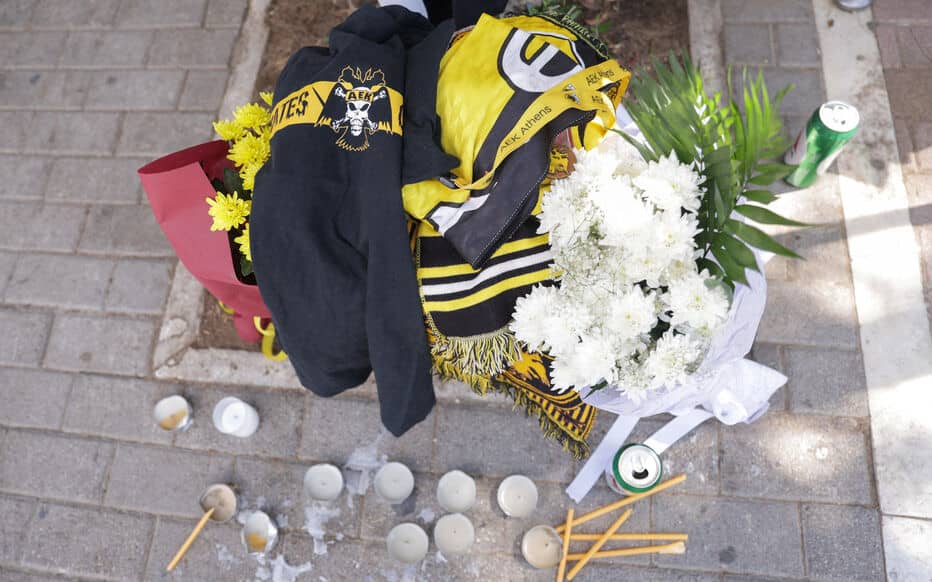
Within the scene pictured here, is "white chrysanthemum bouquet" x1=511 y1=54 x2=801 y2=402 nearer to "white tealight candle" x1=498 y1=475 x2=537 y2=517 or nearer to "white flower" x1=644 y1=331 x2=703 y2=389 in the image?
"white flower" x1=644 y1=331 x2=703 y2=389

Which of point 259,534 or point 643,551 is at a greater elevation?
point 643,551

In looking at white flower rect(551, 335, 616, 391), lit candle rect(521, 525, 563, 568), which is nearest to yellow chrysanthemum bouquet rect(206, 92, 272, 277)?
white flower rect(551, 335, 616, 391)

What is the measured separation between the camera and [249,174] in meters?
1.76

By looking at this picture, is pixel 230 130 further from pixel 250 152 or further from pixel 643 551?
pixel 643 551

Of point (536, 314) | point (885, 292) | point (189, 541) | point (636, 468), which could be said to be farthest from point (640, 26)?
point (189, 541)

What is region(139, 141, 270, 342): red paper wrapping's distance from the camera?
5.64 ft

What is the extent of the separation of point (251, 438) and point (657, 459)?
1757 mm

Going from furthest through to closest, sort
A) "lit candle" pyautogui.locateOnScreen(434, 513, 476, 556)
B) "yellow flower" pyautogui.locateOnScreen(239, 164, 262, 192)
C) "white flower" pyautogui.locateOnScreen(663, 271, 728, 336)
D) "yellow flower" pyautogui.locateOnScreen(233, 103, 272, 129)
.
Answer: "lit candle" pyautogui.locateOnScreen(434, 513, 476, 556) → "yellow flower" pyautogui.locateOnScreen(233, 103, 272, 129) → "yellow flower" pyautogui.locateOnScreen(239, 164, 262, 192) → "white flower" pyautogui.locateOnScreen(663, 271, 728, 336)

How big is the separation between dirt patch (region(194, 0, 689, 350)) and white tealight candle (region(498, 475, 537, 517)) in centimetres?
135

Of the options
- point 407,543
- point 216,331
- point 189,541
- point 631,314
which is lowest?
point 189,541

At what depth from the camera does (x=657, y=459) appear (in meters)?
2.22

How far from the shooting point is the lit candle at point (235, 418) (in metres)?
2.55

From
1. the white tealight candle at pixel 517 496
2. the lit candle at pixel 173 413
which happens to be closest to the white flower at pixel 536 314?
the white tealight candle at pixel 517 496

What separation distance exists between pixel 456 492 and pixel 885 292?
200 cm
